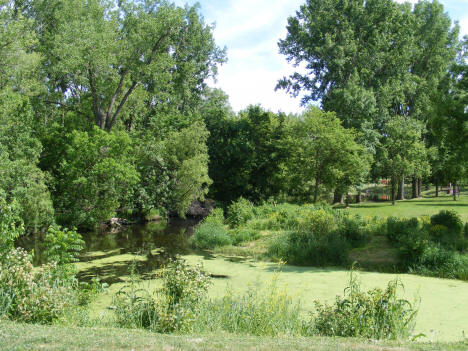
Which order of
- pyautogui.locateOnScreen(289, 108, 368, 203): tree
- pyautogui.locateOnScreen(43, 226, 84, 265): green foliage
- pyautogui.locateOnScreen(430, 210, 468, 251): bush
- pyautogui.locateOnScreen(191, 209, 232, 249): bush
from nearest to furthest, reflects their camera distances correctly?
pyautogui.locateOnScreen(43, 226, 84, 265): green foliage, pyautogui.locateOnScreen(430, 210, 468, 251): bush, pyautogui.locateOnScreen(191, 209, 232, 249): bush, pyautogui.locateOnScreen(289, 108, 368, 203): tree

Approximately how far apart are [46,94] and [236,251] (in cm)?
1751

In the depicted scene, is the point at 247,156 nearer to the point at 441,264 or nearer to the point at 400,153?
the point at 400,153

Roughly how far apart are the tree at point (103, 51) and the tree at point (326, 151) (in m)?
→ 10.1

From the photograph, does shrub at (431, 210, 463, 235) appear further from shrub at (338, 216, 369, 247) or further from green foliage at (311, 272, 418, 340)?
green foliage at (311, 272, 418, 340)

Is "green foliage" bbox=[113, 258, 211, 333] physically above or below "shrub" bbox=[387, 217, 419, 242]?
below

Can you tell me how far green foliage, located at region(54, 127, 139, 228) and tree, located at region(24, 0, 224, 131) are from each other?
3.16 meters

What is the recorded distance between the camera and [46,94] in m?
25.9

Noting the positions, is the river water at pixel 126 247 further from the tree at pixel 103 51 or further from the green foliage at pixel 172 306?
the tree at pixel 103 51

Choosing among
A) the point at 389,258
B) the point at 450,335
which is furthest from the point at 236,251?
the point at 450,335

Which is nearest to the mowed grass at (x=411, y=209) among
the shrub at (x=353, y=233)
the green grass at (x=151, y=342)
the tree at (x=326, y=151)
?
the tree at (x=326, y=151)

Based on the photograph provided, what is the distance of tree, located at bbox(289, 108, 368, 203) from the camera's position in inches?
1021

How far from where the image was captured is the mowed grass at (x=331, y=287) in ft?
24.5

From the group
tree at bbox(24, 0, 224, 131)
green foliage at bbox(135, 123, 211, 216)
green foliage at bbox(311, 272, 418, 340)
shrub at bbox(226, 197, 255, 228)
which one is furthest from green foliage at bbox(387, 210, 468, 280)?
tree at bbox(24, 0, 224, 131)

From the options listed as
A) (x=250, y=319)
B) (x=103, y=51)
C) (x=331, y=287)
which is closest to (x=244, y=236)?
(x=331, y=287)
